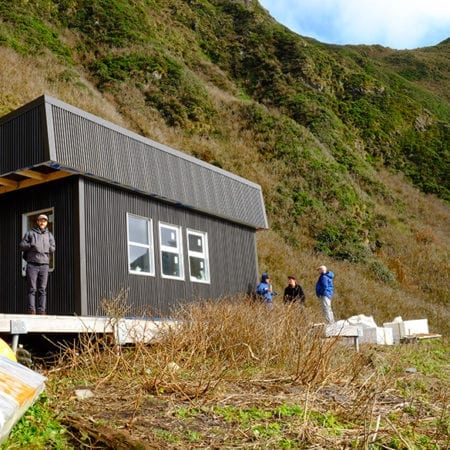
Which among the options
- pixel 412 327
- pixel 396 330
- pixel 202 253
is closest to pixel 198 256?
pixel 202 253

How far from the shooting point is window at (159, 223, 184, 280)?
1359 cm

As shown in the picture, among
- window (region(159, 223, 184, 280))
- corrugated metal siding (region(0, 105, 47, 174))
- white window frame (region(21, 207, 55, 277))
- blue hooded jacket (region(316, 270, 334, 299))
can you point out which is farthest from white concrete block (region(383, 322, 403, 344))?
corrugated metal siding (region(0, 105, 47, 174))

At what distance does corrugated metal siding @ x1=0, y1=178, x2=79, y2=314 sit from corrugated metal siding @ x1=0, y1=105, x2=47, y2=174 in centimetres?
73

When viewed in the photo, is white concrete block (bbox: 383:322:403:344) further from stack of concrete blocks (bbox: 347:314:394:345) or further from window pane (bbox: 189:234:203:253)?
window pane (bbox: 189:234:203:253)

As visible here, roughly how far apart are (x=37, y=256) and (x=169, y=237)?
13.2 feet

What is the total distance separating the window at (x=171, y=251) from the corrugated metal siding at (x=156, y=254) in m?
0.16

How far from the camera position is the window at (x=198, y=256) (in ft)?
47.8

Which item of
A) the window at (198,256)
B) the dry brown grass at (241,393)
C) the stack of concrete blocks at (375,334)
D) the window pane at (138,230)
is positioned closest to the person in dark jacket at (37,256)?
the window pane at (138,230)

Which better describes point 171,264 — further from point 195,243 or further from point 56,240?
point 56,240

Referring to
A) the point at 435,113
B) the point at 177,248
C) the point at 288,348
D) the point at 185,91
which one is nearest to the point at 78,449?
the point at 288,348

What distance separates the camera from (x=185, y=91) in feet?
125

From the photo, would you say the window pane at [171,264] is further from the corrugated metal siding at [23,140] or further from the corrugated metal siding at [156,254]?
the corrugated metal siding at [23,140]

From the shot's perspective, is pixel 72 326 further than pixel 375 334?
No

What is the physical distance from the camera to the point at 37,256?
34.1 feet
